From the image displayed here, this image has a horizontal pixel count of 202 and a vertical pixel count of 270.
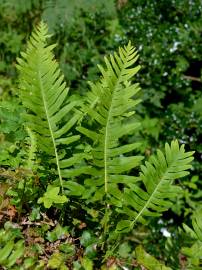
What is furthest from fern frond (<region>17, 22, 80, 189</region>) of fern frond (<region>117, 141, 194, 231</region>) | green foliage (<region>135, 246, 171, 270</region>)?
green foliage (<region>135, 246, 171, 270</region>)

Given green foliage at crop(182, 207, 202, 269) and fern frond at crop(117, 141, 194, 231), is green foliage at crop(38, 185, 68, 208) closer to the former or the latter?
fern frond at crop(117, 141, 194, 231)

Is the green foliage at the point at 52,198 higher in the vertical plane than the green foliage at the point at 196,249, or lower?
higher

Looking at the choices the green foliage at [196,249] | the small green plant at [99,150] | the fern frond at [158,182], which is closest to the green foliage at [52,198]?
the small green plant at [99,150]

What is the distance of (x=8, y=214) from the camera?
1.23 meters

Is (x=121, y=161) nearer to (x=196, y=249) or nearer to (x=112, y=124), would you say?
(x=112, y=124)

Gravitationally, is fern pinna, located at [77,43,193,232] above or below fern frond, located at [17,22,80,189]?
below

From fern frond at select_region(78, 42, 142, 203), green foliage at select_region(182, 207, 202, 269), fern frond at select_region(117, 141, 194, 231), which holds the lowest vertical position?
green foliage at select_region(182, 207, 202, 269)

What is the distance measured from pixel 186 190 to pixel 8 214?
1.60 m

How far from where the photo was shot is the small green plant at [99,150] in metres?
1.19

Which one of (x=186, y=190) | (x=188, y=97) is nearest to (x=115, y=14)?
(x=188, y=97)

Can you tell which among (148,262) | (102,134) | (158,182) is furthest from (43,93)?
(148,262)

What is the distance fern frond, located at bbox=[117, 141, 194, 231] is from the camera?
1246 mm

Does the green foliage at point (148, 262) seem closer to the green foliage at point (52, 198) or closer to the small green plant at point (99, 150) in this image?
the small green plant at point (99, 150)

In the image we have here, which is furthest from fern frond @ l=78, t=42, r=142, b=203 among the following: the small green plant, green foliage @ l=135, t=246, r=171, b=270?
green foliage @ l=135, t=246, r=171, b=270
